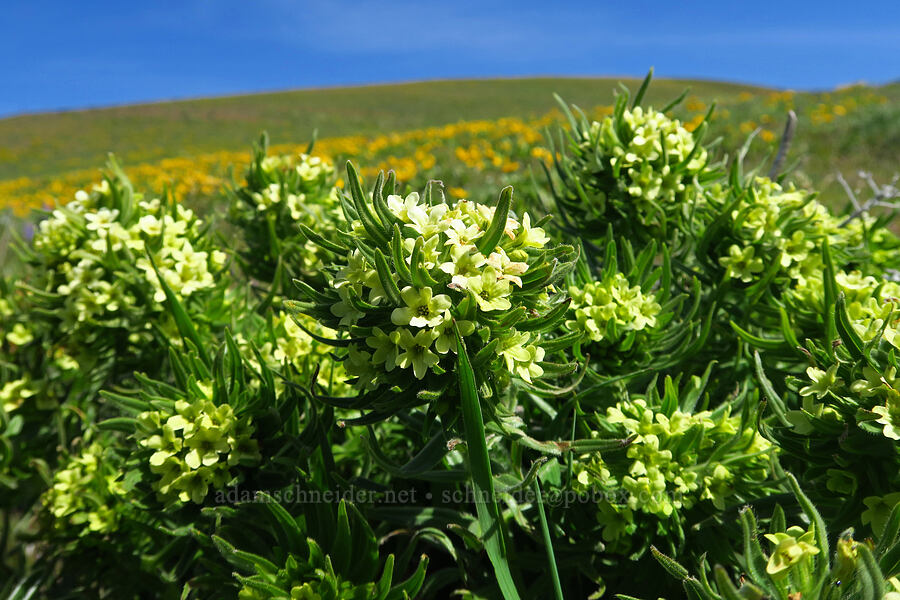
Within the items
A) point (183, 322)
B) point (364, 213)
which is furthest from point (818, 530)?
point (183, 322)

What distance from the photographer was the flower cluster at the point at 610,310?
72.2 inches

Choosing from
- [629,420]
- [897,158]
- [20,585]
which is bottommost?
[20,585]

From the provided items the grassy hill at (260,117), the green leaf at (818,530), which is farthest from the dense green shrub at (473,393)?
the grassy hill at (260,117)

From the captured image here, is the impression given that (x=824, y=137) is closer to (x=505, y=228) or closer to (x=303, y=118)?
(x=505, y=228)

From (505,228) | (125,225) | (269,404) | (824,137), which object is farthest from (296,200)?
(824,137)

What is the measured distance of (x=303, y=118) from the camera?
121ft

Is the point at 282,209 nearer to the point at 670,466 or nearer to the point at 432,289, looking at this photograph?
the point at 432,289

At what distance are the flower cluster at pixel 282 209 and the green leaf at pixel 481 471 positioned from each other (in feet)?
4.70

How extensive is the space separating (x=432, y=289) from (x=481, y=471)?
1.51 feet

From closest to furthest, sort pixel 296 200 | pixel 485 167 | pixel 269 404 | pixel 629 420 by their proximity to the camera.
→ pixel 629 420 → pixel 269 404 → pixel 296 200 → pixel 485 167

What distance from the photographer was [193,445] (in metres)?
1.75

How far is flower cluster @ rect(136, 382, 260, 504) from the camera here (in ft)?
5.69

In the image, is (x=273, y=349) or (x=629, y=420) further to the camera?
(x=273, y=349)

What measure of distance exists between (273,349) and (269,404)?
1.15 feet
